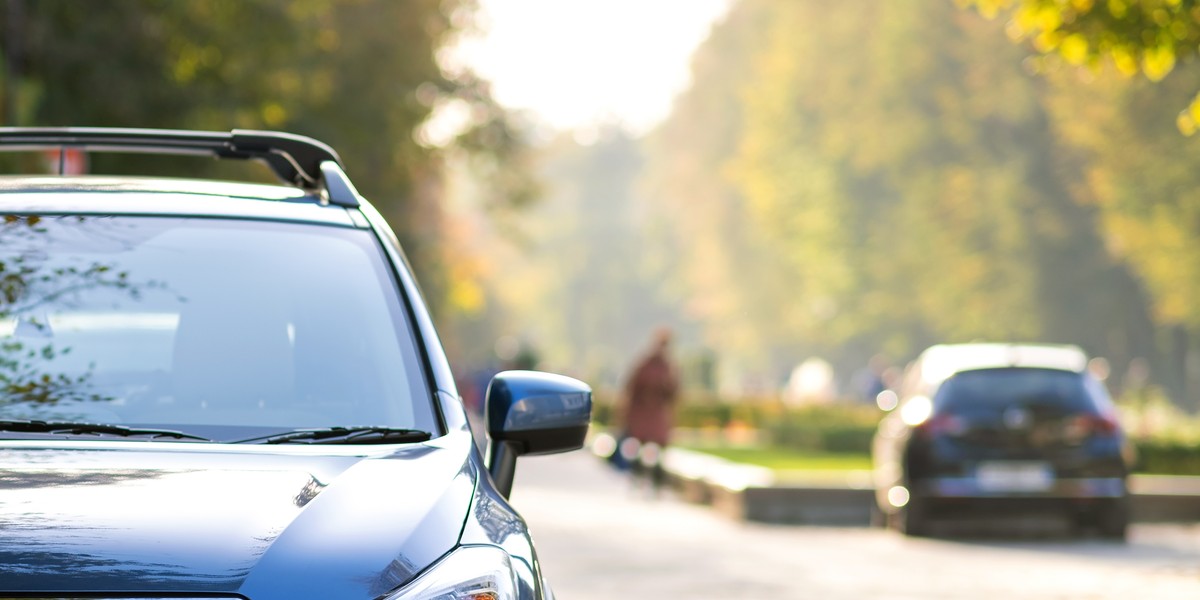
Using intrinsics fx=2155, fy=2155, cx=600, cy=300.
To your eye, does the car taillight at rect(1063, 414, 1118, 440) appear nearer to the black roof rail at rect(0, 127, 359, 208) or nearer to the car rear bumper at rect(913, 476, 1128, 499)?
the car rear bumper at rect(913, 476, 1128, 499)

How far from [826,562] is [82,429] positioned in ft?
36.2

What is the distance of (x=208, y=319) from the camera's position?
4945 millimetres

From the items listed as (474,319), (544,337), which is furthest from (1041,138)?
(544,337)

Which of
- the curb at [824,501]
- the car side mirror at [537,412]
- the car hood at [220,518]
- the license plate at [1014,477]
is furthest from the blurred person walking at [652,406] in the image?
the car hood at [220,518]

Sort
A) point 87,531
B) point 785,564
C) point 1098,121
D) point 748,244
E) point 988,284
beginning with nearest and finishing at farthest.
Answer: point 87,531
point 785,564
point 1098,121
point 988,284
point 748,244

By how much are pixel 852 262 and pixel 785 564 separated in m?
61.4

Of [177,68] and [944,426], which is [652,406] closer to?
[177,68]

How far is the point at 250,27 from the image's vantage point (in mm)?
22000

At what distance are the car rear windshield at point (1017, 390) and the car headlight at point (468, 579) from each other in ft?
44.3

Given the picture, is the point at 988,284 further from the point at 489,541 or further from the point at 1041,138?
the point at 489,541

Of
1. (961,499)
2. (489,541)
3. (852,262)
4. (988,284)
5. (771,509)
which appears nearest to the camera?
(489,541)

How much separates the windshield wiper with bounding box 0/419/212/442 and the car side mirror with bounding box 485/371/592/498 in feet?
2.60

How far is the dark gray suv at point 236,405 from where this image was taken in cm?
370

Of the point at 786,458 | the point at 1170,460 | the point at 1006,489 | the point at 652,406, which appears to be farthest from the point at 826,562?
the point at 786,458
